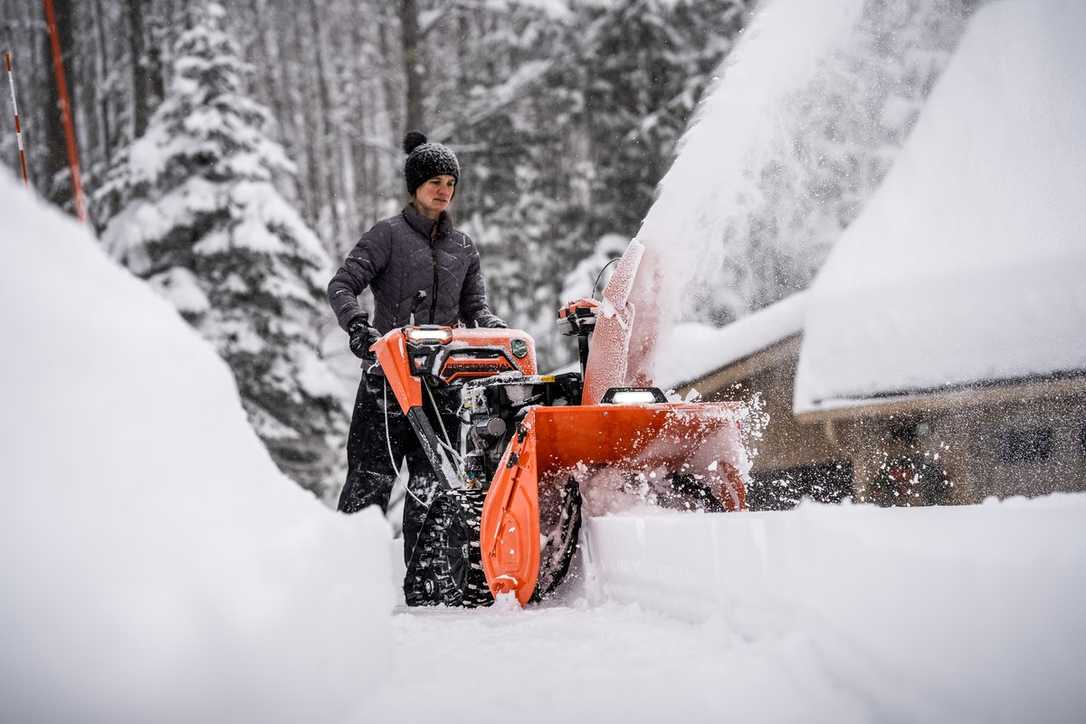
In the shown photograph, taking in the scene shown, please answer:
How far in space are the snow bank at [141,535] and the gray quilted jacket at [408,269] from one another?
2.32 m

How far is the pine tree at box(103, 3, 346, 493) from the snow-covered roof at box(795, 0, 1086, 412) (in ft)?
28.3

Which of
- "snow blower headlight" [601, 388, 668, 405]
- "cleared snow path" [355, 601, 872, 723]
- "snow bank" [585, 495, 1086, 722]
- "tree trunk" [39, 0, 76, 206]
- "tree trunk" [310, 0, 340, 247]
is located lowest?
"cleared snow path" [355, 601, 872, 723]

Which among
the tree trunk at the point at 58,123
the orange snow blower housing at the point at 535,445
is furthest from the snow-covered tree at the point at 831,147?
the tree trunk at the point at 58,123

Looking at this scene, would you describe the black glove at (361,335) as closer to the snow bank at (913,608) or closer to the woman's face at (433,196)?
the woman's face at (433,196)

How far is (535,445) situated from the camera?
12.0 ft

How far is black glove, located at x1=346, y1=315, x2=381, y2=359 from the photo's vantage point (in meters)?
4.50

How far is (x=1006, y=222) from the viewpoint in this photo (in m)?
6.56

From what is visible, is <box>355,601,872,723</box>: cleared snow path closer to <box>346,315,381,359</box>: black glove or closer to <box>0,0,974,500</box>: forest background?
<box>346,315,381,359</box>: black glove

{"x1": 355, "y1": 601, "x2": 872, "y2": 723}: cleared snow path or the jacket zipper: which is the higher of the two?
the jacket zipper

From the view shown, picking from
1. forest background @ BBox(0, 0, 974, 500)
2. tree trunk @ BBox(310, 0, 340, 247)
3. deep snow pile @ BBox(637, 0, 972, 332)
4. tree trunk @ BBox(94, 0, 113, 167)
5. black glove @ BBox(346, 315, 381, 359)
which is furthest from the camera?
tree trunk @ BBox(310, 0, 340, 247)

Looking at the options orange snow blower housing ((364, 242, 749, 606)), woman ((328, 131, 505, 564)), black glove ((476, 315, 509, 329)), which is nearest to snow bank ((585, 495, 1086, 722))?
orange snow blower housing ((364, 242, 749, 606))

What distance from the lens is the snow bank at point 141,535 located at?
5.76ft

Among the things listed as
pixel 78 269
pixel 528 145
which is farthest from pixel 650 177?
pixel 78 269

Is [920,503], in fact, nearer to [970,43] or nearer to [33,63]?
[970,43]
